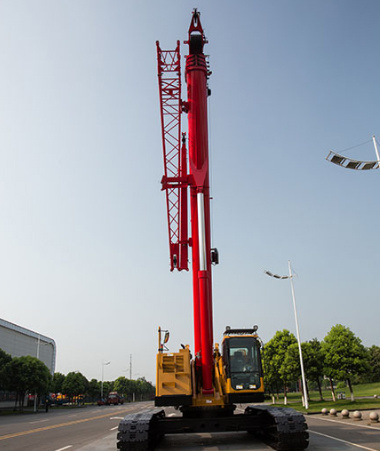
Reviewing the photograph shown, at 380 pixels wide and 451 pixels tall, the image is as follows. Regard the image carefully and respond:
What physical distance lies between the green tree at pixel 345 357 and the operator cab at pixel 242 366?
101 feet

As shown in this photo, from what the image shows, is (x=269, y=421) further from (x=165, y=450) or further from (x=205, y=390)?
(x=165, y=450)

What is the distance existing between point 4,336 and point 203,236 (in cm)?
7391

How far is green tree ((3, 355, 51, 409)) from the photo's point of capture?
187 feet

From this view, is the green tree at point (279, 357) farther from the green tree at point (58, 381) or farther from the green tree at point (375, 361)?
the green tree at point (58, 381)

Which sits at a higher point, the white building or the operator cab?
the white building

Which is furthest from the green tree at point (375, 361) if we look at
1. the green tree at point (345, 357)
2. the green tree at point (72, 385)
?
the green tree at point (72, 385)

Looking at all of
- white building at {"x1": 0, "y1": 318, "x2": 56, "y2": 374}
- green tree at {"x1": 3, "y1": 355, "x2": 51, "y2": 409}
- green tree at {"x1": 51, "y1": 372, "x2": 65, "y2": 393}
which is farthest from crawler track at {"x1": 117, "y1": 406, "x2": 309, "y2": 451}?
green tree at {"x1": 51, "y1": 372, "x2": 65, "y2": 393}

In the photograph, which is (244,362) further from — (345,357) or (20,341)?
(20,341)

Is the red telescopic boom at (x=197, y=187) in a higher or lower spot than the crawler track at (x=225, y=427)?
higher

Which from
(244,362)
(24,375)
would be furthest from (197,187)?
(24,375)

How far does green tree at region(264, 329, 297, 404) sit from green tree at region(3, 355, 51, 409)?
34576 mm

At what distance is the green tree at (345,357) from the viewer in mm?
39156

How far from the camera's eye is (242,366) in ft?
41.5

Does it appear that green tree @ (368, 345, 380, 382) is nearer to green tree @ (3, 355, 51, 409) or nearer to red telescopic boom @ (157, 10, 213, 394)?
green tree @ (3, 355, 51, 409)
